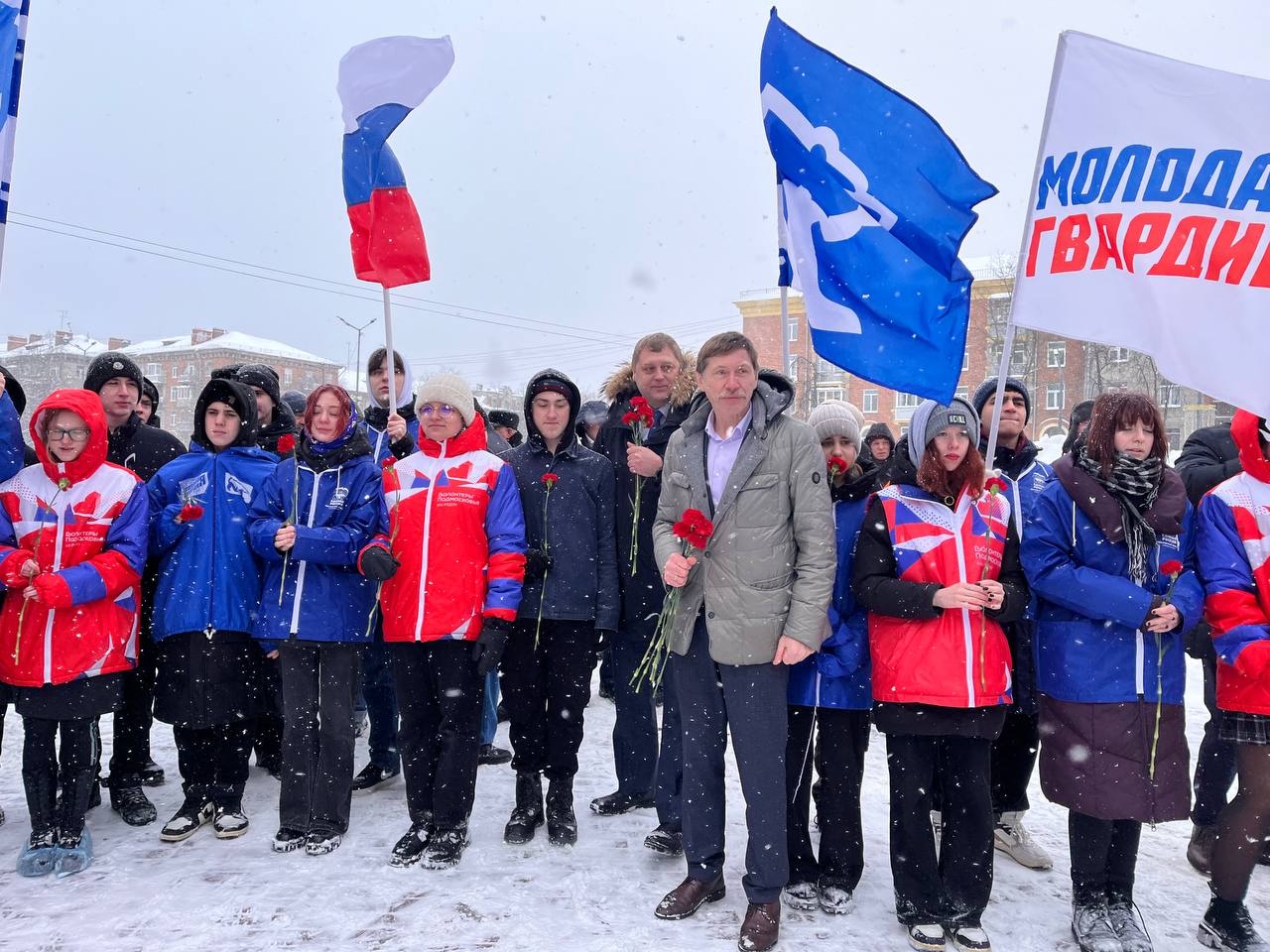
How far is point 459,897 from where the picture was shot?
394 centimetres

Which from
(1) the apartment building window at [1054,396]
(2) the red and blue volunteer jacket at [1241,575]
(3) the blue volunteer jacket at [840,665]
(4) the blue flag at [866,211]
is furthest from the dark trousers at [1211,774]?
(1) the apartment building window at [1054,396]

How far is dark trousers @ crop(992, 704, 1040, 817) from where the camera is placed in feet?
14.5

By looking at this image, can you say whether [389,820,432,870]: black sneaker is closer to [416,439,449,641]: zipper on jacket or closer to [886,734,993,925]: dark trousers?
[416,439,449,641]: zipper on jacket

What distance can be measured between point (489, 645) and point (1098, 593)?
2.60 m

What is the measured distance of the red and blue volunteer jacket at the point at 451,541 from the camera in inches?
171

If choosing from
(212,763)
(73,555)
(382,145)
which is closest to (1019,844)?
(212,763)

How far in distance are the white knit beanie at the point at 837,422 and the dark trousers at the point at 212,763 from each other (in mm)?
3299

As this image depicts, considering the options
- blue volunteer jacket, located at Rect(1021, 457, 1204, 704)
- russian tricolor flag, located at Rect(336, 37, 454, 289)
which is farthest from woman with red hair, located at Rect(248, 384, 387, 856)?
blue volunteer jacket, located at Rect(1021, 457, 1204, 704)

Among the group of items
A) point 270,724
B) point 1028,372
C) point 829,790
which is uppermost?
point 1028,372

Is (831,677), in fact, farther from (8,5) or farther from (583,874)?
(8,5)

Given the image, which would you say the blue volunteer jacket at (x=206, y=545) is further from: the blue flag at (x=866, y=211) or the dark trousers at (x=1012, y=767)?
the dark trousers at (x=1012, y=767)

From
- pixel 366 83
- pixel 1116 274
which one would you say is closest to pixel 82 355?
pixel 366 83

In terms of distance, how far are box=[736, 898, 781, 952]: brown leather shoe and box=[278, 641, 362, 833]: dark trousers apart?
7.00 ft

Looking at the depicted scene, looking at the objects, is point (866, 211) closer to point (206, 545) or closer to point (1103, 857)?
point (1103, 857)
